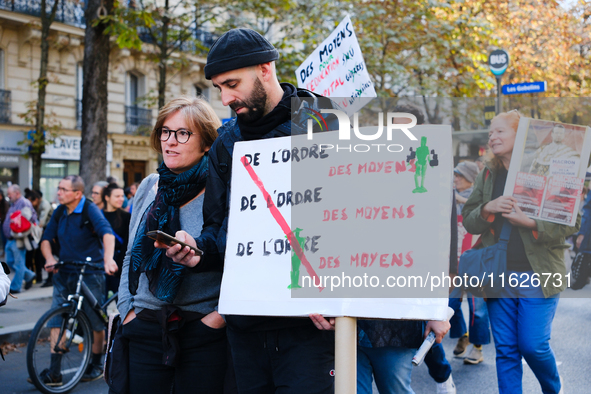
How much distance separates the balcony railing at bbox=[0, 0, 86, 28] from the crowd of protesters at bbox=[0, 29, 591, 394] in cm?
1946

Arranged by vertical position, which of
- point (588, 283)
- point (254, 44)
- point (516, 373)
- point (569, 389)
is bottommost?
point (569, 389)

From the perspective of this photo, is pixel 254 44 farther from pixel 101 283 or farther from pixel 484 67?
pixel 484 67

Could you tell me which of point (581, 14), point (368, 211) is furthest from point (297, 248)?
point (581, 14)

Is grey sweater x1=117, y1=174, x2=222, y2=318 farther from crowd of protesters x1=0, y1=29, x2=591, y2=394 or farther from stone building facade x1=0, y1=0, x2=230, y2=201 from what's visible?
stone building facade x1=0, y1=0, x2=230, y2=201

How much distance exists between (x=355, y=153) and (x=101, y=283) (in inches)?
172

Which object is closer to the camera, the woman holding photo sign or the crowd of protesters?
the crowd of protesters

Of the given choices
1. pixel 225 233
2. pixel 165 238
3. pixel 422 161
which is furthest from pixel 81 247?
pixel 422 161

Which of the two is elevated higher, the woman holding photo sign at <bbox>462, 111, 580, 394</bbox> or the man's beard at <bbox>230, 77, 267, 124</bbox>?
the man's beard at <bbox>230, 77, 267, 124</bbox>

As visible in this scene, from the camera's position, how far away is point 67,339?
523cm

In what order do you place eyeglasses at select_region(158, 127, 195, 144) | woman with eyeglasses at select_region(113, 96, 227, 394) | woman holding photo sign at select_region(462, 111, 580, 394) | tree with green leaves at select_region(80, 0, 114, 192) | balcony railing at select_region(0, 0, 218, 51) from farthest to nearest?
balcony railing at select_region(0, 0, 218, 51) < tree with green leaves at select_region(80, 0, 114, 192) < woman holding photo sign at select_region(462, 111, 580, 394) < eyeglasses at select_region(158, 127, 195, 144) < woman with eyeglasses at select_region(113, 96, 227, 394)

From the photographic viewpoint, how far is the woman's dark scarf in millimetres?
2543

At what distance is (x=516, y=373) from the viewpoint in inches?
139

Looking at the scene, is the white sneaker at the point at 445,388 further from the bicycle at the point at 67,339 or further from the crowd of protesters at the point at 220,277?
the bicycle at the point at 67,339

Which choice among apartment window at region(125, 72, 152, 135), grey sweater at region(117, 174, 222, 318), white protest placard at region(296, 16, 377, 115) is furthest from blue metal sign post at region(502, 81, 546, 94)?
apartment window at region(125, 72, 152, 135)
